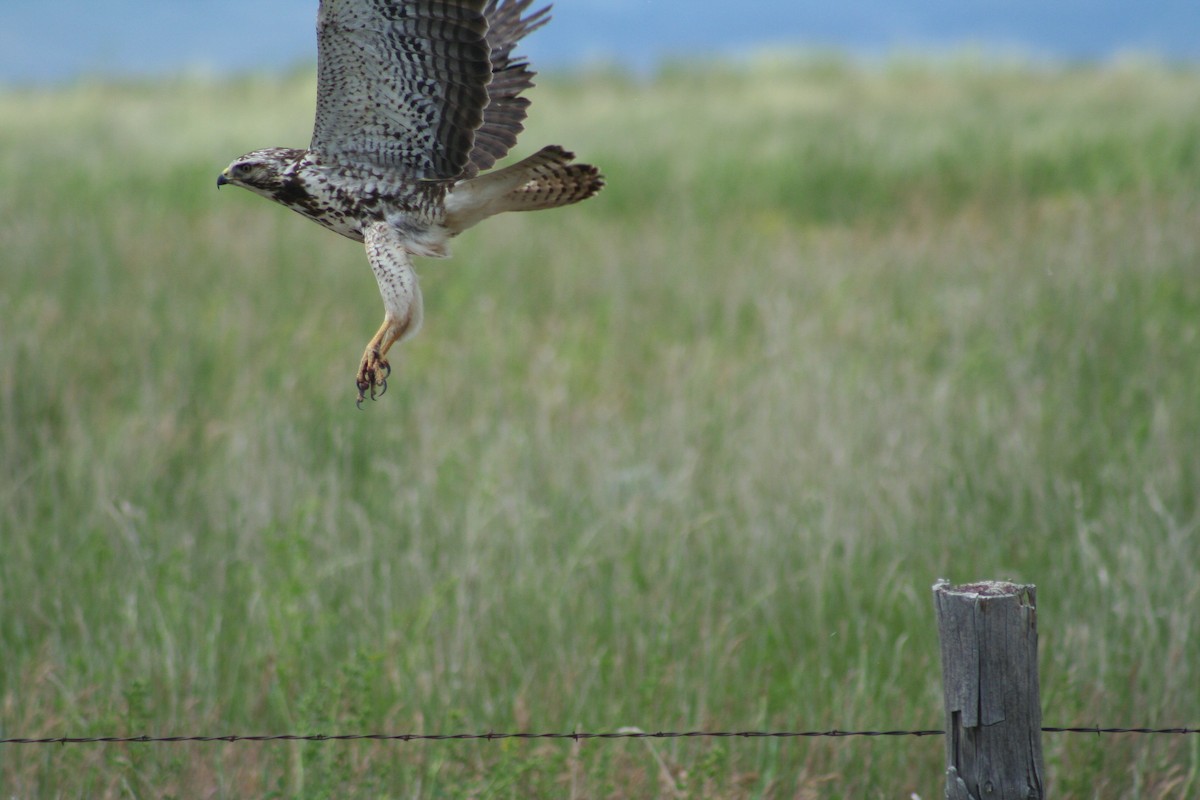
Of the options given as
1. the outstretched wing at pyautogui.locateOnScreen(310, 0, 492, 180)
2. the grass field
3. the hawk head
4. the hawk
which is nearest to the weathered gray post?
the grass field

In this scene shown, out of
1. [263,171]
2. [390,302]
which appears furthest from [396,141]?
[390,302]

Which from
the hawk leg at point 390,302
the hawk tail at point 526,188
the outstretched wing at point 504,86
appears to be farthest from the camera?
the outstretched wing at point 504,86

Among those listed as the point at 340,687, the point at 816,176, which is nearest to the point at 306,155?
the point at 340,687

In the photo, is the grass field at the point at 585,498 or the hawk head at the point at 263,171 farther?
the grass field at the point at 585,498

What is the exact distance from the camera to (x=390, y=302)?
6.22 feet

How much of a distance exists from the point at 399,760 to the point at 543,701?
56 cm

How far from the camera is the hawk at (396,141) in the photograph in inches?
80.5

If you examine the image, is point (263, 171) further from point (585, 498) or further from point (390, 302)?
point (585, 498)

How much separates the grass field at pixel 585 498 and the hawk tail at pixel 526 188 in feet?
5.61

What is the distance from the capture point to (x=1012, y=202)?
12.2 m

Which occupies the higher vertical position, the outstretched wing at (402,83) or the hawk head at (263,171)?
the outstretched wing at (402,83)

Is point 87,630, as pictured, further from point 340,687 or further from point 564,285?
point 564,285

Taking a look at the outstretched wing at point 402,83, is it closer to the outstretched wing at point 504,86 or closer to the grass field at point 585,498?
the outstretched wing at point 504,86

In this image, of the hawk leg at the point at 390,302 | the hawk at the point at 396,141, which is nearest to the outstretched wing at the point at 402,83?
the hawk at the point at 396,141
